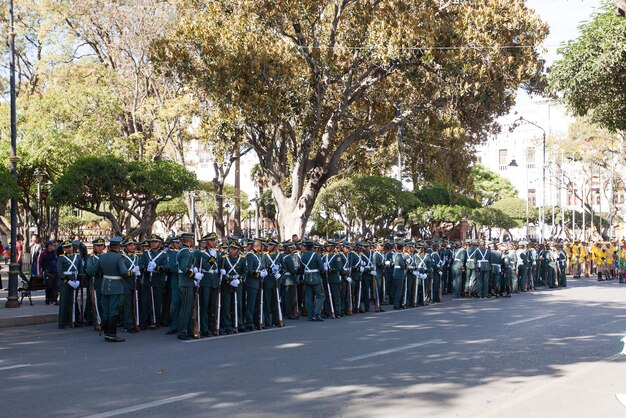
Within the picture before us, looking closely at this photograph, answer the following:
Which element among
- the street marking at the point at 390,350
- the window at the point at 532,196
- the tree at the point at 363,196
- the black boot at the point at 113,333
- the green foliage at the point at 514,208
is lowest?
the street marking at the point at 390,350

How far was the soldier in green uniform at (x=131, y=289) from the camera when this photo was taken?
45.3 ft

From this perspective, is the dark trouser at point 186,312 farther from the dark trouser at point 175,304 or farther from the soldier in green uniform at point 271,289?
the soldier in green uniform at point 271,289

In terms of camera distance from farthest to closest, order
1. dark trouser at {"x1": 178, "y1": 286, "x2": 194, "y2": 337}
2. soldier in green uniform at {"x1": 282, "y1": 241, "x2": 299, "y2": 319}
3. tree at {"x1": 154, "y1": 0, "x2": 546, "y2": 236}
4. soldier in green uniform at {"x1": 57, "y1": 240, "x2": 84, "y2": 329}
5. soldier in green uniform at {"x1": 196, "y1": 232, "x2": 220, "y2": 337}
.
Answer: tree at {"x1": 154, "y1": 0, "x2": 546, "y2": 236} → soldier in green uniform at {"x1": 282, "y1": 241, "x2": 299, "y2": 319} → soldier in green uniform at {"x1": 57, "y1": 240, "x2": 84, "y2": 329} → soldier in green uniform at {"x1": 196, "y1": 232, "x2": 220, "y2": 337} → dark trouser at {"x1": 178, "y1": 286, "x2": 194, "y2": 337}

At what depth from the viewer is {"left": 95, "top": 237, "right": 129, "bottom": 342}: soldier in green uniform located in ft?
39.2

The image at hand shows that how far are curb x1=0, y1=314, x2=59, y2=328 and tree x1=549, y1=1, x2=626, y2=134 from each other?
40.4 ft

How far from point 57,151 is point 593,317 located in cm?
2453

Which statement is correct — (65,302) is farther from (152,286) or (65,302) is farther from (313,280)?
(313,280)

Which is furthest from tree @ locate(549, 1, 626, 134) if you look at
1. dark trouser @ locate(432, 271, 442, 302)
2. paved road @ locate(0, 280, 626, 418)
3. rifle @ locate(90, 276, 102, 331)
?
rifle @ locate(90, 276, 102, 331)

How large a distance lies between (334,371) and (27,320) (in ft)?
28.3

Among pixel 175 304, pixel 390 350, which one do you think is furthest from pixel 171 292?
pixel 390 350

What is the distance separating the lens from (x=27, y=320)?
49.1 ft

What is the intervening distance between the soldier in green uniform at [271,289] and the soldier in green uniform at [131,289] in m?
2.64

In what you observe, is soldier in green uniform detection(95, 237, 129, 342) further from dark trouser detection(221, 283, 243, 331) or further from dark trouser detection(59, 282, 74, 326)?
dark trouser detection(59, 282, 74, 326)

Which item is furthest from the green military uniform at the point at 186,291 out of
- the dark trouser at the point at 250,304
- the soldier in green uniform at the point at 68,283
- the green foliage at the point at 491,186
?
the green foliage at the point at 491,186
